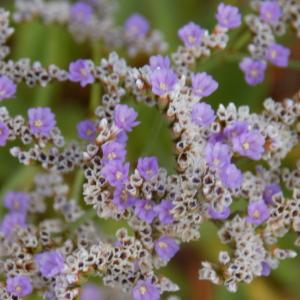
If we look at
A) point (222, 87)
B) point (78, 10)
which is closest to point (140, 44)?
point (78, 10)

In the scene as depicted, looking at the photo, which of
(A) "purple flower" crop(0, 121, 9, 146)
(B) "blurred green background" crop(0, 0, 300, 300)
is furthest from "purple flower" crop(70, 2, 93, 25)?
(A) "purple flower" crop(0, 121, 9, 146)

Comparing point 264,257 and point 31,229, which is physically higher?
point 31,229

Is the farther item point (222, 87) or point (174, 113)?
point (222, 87)

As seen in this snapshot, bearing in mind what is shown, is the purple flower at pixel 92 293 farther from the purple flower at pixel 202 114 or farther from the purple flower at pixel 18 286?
the purple flower at pixel 202 114

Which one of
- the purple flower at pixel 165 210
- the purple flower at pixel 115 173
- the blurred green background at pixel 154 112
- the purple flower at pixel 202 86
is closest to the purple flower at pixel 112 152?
the purple flower at pixel 115 173

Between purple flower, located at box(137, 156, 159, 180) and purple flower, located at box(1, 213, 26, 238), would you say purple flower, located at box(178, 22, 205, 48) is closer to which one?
purple flower, located at box(137, 156, 159, 180)

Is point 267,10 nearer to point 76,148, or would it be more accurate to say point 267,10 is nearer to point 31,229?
point 76,148
